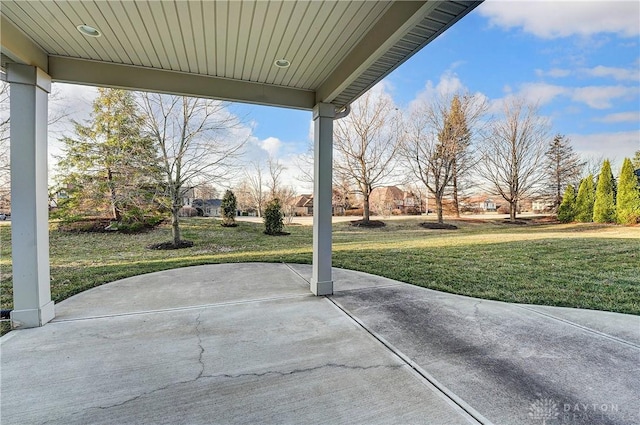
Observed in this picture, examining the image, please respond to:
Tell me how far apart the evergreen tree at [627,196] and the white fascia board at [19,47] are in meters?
7.72

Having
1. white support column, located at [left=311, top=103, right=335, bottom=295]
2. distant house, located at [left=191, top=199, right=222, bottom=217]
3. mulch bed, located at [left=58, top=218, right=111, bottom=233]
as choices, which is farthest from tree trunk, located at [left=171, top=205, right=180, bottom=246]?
white support column, located at [left=311, top=103, right=335, bottom=295]

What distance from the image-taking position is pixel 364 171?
25.4 ft

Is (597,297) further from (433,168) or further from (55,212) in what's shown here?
A: (55,212)

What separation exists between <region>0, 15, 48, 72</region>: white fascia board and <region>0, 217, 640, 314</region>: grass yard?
2.77 metres

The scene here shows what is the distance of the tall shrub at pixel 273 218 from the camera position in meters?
6.76

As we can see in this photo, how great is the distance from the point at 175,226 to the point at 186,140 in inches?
71.0

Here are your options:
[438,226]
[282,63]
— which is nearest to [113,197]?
[282,63]

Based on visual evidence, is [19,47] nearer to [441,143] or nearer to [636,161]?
[441,143]

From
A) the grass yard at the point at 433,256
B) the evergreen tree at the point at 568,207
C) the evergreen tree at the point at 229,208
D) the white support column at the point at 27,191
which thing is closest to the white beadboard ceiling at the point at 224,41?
the white support column at the point at 27,191

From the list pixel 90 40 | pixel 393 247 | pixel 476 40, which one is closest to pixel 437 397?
pixel 90 40

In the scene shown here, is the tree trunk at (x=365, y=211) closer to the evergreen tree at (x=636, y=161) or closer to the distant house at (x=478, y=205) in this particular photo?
the distant house at (x=478, y=205)

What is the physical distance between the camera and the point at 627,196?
456 centimetres

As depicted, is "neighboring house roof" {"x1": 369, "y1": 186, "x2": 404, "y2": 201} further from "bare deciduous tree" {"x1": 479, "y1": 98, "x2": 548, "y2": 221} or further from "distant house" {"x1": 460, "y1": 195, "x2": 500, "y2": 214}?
"bare deciduous tree" {"x1": 479, "y1": 98, "x2": 548, "y2": 221}

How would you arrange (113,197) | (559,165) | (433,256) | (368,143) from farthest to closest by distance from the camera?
1. (368,143)
2. (433,256)
3. (559,165)
4. (113,197)
